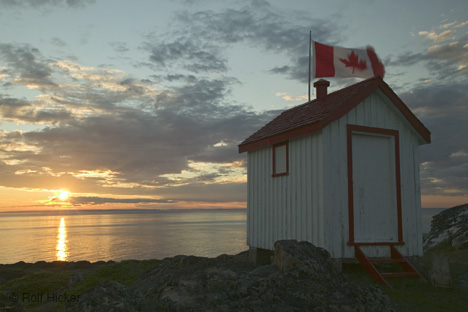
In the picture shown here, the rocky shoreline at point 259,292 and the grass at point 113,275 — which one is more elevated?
the rocky shoreline at point 259,292

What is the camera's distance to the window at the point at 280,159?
495 inches

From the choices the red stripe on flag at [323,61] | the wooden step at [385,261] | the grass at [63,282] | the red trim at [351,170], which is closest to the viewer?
the wooden step at [385,261]

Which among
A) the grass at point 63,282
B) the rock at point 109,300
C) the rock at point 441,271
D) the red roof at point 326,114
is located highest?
the red roof at point 326,114

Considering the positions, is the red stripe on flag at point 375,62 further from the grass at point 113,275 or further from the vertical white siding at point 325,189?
the grass at point 113,275

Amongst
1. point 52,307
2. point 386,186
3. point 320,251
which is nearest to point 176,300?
point 320,251

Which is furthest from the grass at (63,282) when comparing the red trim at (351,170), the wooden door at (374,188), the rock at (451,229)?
the rock at (451,229)

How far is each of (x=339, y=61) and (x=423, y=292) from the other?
8.94 metres

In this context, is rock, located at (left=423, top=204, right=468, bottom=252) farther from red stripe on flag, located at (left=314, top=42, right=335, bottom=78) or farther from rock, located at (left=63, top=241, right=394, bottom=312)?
rock, located at (left=63, top=241, right=394, bottom=312)

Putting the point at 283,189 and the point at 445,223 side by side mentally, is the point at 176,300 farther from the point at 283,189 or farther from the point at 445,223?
the point at 445,223

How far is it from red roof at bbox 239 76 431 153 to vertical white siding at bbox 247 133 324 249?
0.32 m

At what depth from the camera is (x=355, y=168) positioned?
37.9ft

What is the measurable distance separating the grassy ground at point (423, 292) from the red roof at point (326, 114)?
407 cm

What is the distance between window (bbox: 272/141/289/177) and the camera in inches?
495

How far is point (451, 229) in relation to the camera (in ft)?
68.1
